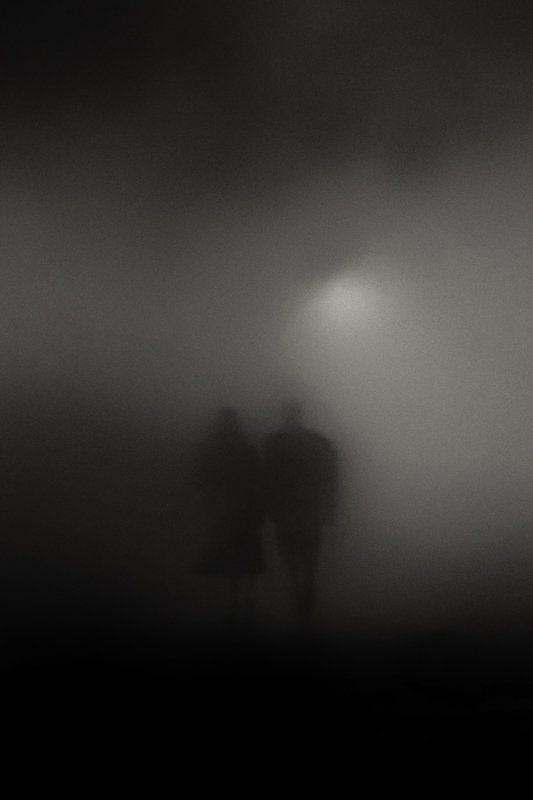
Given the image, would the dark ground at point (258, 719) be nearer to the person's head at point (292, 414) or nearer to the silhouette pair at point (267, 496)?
the silhouette pair at point (267, 496)

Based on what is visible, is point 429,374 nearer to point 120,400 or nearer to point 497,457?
point 497,457

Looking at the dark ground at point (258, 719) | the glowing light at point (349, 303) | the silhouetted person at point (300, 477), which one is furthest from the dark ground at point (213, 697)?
the glowing light at point (349, 303)

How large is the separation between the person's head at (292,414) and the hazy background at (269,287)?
11mm

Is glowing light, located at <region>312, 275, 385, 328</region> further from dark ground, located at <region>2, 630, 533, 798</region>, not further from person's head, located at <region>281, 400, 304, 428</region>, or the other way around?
dark ground, located at <region>2, 630, 533, 798</region>

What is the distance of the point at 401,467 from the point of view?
93 centimetres

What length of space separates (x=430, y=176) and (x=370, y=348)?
0.20m

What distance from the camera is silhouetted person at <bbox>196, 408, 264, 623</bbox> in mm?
905

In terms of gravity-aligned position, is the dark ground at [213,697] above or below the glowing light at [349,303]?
below

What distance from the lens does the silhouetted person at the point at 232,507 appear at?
905 mm

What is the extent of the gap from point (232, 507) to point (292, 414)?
12 centimetres

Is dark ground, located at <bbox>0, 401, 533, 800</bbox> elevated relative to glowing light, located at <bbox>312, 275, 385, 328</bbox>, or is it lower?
lower

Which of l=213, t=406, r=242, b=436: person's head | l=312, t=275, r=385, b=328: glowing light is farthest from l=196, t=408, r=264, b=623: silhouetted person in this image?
l=312, t=275, r=385, b=328: glowing light

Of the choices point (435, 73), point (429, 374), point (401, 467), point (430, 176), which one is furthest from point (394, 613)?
point (435, 73)

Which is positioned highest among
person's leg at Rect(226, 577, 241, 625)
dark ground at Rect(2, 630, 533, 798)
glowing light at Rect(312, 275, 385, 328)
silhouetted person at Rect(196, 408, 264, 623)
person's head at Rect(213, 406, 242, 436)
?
glowing light at Rect(312, 275, 385, 328)
